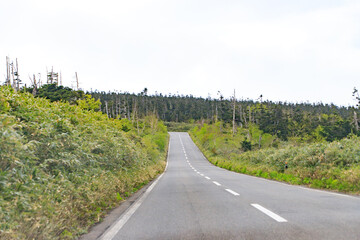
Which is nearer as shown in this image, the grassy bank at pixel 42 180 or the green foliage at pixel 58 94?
the grassy bank at pixel 42 180

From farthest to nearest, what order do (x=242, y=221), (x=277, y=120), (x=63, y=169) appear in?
(x=277, y=120)
(x=63, y=169)
(x=242, y=221)

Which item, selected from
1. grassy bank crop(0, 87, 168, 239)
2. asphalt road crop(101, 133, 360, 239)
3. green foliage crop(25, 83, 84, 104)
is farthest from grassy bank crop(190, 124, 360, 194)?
green foliage crop(25, 83, 84, 104)

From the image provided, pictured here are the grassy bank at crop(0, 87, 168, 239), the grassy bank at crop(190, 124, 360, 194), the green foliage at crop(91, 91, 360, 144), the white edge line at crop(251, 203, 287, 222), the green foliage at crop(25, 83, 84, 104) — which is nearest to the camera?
the grassy bank at crop(0, 87, 168, 239)

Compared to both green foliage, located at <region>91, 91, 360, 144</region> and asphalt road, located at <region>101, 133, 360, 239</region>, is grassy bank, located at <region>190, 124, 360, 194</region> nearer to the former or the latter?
asphalt road, located at <region>101, 133, 360, 239</region>

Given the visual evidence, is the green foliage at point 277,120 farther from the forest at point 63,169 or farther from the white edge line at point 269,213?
the white edge line at point 269,213

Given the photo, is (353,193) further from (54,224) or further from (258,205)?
(54,224)

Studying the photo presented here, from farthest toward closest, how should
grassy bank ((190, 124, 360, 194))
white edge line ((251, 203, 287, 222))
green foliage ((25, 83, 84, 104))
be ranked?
green foliage ((25, 83, 84, 104)) < grassy bank ((190, 124, 360, 194)) < white edge line ((251, 203, 287, 222))

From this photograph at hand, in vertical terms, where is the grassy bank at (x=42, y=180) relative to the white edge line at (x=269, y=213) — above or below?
above

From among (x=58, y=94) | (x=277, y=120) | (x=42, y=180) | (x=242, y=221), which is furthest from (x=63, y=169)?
(x=277, y=120)

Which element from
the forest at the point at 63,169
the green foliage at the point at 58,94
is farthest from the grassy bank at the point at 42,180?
the green foliage at the point at 58,94

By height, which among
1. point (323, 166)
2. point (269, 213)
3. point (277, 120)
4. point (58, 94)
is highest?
point (58, 94)

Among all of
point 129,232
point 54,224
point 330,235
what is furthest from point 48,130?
point 330,235

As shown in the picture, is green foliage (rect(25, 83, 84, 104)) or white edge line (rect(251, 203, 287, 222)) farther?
green foliage (rect(25, 83, 84, 104))

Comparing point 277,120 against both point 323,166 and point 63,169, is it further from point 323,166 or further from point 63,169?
point 63,169
